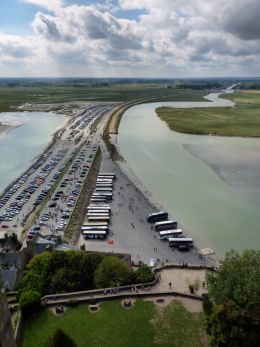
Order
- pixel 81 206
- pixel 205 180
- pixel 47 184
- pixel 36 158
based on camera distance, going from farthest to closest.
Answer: pixel 36 158, pixel 205 180, pixel 47 184, pixel 81 206

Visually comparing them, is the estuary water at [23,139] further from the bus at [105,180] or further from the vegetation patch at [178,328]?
the vegetation patch at [178,328]

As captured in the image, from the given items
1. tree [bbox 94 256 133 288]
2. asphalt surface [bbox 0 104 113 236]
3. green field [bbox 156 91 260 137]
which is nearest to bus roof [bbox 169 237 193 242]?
asphalt surface [bbox 0 104 113 236]

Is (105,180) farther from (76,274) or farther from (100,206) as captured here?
(76,274)

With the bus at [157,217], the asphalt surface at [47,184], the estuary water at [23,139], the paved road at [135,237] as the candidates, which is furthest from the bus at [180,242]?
the estuary water at [23,139]

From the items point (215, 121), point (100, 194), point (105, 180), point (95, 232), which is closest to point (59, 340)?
point (95, 232)

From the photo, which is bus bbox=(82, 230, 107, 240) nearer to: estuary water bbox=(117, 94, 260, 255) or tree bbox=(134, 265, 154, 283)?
estuary water bbox=(117, 94, 260, 255)

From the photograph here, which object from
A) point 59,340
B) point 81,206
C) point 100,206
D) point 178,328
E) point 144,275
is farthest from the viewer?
point 81,206

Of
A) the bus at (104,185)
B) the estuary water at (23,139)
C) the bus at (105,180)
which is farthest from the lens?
the estuary water at (23,139)
